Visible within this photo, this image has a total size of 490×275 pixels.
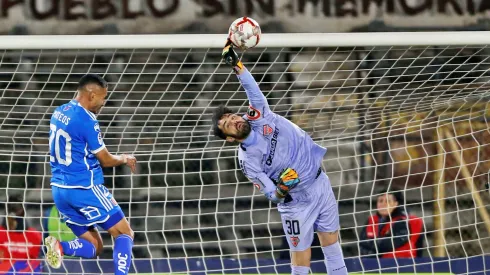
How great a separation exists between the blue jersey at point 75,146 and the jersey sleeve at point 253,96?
3.29 feet

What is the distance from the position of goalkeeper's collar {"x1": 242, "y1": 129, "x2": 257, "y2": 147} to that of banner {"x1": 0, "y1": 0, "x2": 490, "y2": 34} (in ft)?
13.7

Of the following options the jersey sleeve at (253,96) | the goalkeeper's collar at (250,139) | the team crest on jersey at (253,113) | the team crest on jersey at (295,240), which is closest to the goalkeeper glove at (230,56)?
the jersey sleeve at (253,96)

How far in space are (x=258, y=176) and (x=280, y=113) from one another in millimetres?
2289

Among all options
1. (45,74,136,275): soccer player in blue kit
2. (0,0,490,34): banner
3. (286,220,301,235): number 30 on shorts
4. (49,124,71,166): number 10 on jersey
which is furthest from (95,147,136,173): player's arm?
(0,0,490,34): banner

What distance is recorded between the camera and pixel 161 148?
1003cm

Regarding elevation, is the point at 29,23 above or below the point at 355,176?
above

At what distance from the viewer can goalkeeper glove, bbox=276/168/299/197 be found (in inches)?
293

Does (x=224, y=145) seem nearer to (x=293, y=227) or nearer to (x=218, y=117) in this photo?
(x=293, y=227)

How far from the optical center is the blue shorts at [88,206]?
7430 mm

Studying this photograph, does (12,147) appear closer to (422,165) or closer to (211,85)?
(211,85)

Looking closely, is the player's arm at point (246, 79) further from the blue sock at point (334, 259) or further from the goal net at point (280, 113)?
the blue sock at point (334, 259)

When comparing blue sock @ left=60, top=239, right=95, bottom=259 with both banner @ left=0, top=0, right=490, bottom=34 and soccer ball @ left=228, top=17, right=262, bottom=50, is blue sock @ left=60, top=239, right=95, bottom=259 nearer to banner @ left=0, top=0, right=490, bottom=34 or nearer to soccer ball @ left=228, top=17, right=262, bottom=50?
soccer ball @ left=228, top=17, right=262, bottom=50

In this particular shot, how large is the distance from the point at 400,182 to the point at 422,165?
301 millimetres

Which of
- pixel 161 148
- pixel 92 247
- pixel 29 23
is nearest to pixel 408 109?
pixel 161 148
